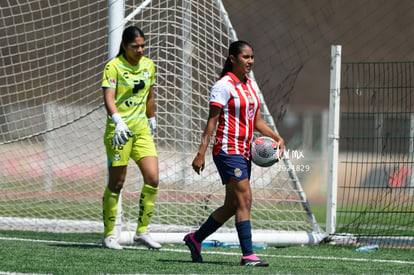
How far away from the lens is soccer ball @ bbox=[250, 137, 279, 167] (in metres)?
5.94

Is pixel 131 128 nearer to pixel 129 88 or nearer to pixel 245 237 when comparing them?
pixel 129 88

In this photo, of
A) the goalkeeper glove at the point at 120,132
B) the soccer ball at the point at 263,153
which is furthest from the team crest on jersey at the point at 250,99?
the goalkeeper glove at the point at 120,132

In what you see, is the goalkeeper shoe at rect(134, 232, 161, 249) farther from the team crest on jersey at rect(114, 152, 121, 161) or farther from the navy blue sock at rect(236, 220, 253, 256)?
the navy blue sock at rect(236, 220, 253, 256)

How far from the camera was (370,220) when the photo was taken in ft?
29.8

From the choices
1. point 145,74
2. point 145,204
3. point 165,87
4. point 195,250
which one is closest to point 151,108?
point 145,74

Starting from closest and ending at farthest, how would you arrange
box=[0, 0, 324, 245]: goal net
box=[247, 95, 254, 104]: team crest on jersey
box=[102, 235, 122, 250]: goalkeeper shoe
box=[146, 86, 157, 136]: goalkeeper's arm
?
box=[247, 95, 254, 104]: team crest on jersey, box=[102, 235, 122, 250]: goalkeeper shoe, box=[146, 86, 157, 136]: goalkeeper's arm, box=[0, 0, 324, 245]: goal net

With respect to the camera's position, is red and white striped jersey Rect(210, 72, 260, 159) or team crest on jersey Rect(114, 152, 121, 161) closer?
red and white striped jersey Rect(210, 72, 260, 159)

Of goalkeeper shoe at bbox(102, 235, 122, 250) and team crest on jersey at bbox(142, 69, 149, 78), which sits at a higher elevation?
team crest on jersey at bbox(142, 69, 149, 78)

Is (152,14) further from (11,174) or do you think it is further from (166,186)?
(11,174)

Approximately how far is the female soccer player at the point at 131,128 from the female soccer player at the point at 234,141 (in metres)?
0.89

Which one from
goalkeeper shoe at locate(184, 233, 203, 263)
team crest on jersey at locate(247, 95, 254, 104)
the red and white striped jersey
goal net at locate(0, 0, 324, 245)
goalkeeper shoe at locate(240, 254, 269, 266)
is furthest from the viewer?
goal net at locate(0, 0, 324, 245)

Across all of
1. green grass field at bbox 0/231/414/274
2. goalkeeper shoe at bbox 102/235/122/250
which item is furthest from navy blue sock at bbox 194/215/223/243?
goalkeeper shoe at bbox 102/235/122/250

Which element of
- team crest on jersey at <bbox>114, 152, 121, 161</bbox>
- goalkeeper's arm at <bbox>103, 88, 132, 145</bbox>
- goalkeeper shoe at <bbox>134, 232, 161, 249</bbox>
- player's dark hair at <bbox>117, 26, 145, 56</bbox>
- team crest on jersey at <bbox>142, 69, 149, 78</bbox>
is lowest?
goalkeeper shoe at <bbox>134, 232, 161, 249</bbox>

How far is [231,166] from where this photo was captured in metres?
5.84
